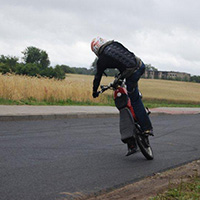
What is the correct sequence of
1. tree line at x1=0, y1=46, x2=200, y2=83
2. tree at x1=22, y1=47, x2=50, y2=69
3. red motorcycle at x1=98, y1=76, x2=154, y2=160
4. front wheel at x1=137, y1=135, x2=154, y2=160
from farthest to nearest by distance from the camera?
tree at x1=22, y1=47, x2=50, y2=69
tree line at x1=0, y1=46, x2=200, y2=83
front wheel at x1=137, y1=135, x2=154, y2=160
red motorcycle at x1=98, y1=76, x2=154, y2=160

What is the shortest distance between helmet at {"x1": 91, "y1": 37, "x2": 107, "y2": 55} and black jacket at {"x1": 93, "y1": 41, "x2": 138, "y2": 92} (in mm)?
65

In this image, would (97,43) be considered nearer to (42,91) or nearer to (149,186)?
(149,186)

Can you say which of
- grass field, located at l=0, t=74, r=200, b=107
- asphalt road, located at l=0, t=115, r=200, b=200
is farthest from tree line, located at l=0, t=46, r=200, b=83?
asphalt road, located at l=0, t=115, r=200, b=200

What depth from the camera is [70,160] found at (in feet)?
18.6

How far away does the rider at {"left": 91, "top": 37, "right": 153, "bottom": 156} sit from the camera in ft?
18.8

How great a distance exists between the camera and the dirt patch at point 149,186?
3.99m

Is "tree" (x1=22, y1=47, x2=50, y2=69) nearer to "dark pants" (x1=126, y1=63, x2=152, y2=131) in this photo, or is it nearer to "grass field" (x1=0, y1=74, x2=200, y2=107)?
"grass field" (x1=0, y1=74, x2=200, y2=107)

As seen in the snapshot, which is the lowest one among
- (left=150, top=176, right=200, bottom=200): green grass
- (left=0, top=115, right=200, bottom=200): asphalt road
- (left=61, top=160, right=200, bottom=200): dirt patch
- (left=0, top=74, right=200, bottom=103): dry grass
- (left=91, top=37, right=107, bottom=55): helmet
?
(left=0, top=115, right=200, bottom=200): asphalt road

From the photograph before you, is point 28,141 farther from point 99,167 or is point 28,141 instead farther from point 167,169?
point 167,169

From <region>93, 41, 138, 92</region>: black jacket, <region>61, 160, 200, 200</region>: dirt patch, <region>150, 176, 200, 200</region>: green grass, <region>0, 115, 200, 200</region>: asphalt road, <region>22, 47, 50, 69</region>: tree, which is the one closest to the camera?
<region>150, 176, 200, 200</region>: green grass

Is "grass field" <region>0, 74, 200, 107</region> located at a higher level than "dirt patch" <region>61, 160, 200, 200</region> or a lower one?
higher

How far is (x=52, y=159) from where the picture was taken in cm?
567

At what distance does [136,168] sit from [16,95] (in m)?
11.4

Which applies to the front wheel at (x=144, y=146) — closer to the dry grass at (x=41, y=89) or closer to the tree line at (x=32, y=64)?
the dry grass at (x=41, y=89)
